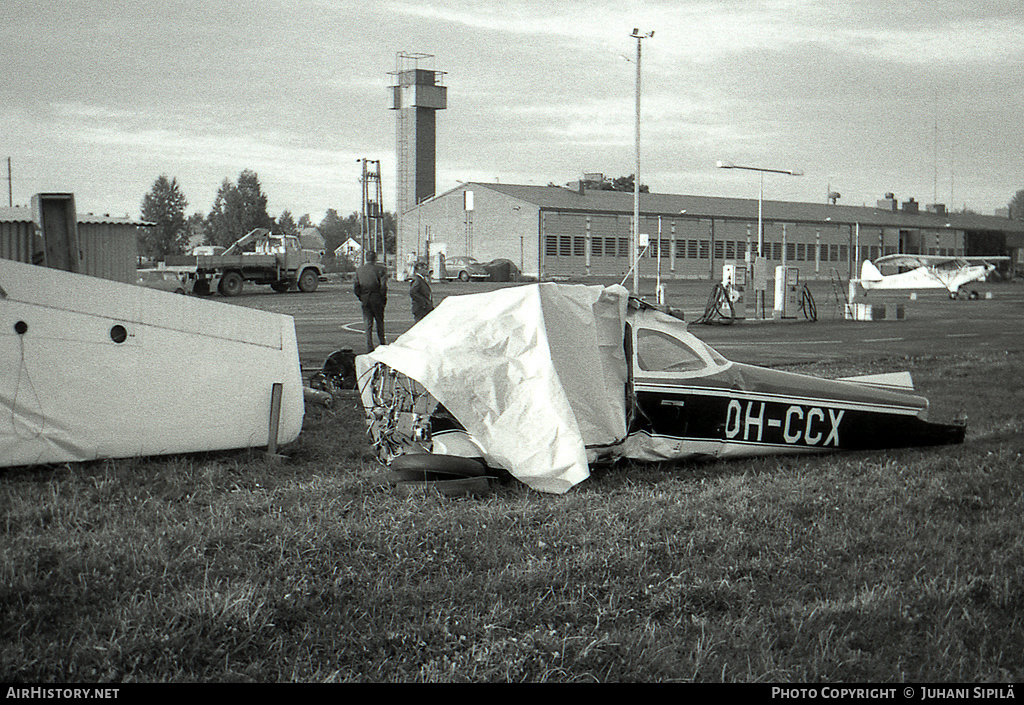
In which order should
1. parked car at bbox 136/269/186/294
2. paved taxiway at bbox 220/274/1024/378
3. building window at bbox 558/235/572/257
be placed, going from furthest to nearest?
building window at bbox 558/235/572/257 → parked car at bbox 136/269/186/294 → paved taxiway at bbox 220/274/1024/378

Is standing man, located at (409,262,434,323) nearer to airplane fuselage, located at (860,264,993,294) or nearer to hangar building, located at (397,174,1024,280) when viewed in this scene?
airplane fuselage, located at (860,264,993,294)

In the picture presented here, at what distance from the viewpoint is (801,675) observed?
4.46 m

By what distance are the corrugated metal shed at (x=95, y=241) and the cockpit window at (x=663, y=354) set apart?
18.9 metres

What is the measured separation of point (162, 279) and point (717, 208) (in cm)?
5165

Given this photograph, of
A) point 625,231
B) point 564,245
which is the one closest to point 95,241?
point 564,245

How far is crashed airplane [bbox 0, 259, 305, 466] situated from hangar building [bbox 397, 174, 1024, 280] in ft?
193

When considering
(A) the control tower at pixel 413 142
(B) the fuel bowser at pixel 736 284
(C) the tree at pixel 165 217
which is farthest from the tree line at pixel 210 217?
(B) the fuel bowser at pixel 736 284

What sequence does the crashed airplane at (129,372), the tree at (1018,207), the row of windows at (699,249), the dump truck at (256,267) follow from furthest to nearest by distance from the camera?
the tree at (1018,207) → the row of windows at (699,249) → the dump truck at (256,267) → the crashed airplane at (129,372)

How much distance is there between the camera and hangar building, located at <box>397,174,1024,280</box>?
68812mm

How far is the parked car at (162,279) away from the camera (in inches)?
1494

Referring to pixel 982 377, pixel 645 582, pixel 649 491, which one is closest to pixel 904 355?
pixel 982 377

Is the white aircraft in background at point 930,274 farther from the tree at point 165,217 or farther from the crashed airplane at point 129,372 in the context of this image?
the tree at point 165,217

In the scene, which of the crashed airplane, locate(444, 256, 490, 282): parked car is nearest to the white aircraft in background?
locate(444, 256, 490, 282): parked car

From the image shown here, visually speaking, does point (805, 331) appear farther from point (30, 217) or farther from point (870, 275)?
point (870, 275)
